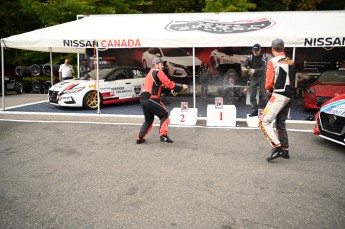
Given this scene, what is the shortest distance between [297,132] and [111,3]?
18.4 m

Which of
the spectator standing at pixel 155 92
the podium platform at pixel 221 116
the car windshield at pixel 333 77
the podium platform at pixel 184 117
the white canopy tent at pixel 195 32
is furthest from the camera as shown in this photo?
the car windshield at pixel 333 77

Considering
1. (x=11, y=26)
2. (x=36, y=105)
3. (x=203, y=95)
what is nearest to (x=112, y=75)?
(x=36, y=105)

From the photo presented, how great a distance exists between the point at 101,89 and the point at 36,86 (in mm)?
8493

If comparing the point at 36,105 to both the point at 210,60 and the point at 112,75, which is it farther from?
the point at 210,60

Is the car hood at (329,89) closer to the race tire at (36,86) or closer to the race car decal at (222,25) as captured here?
the race car decal at (222,25)

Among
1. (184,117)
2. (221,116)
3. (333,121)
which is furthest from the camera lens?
(184,117)

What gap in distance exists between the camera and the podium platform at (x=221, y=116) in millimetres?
8195

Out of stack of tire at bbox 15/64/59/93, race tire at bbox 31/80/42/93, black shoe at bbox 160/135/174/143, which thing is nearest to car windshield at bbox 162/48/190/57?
stack of tire at bbox 15/64/59/93

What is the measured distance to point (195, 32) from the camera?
9414 millimetres

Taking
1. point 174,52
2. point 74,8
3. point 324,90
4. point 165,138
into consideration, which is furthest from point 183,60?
point 74,8

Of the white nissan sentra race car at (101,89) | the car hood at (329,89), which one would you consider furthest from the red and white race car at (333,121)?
the white nissan sentra race car at (101,89)

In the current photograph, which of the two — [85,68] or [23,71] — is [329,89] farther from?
[23,71]

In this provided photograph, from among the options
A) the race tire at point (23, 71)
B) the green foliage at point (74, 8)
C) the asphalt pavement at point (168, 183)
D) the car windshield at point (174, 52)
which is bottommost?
the asphalt pavement at point (168, 183)

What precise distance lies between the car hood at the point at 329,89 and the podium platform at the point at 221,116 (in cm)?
329
